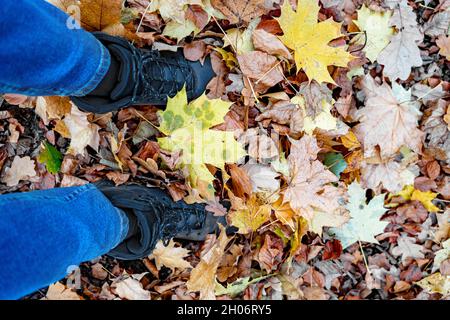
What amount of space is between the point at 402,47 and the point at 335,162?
0.41 m

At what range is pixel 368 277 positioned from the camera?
159 cm

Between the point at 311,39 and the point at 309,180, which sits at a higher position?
the point at 311,39

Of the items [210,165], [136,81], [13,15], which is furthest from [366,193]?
[13,15]

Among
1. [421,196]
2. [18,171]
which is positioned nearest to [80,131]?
[18,171]

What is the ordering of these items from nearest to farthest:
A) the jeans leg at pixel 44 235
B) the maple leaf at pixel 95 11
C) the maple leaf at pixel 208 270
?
the jeans leg at pixel 44 235, the maple leaf at pixel 95 11, the maple leaf at pixel 208 270

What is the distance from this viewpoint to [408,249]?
1.57 meters

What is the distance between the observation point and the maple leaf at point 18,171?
1592 mm

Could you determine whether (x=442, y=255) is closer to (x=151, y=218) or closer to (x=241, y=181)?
(x=241, y=181)

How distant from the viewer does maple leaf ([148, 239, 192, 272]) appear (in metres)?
1.52

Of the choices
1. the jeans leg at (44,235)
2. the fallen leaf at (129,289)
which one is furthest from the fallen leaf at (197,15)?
the fallen leaf at (129,289)

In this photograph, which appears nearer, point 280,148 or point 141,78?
point 141,78

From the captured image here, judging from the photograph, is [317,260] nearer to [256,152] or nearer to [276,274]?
[276,274]

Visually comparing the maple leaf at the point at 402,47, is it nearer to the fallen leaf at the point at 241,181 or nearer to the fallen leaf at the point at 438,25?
the fallen leaf at the point at 438,25

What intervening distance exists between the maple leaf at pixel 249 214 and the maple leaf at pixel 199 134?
0.48ft
